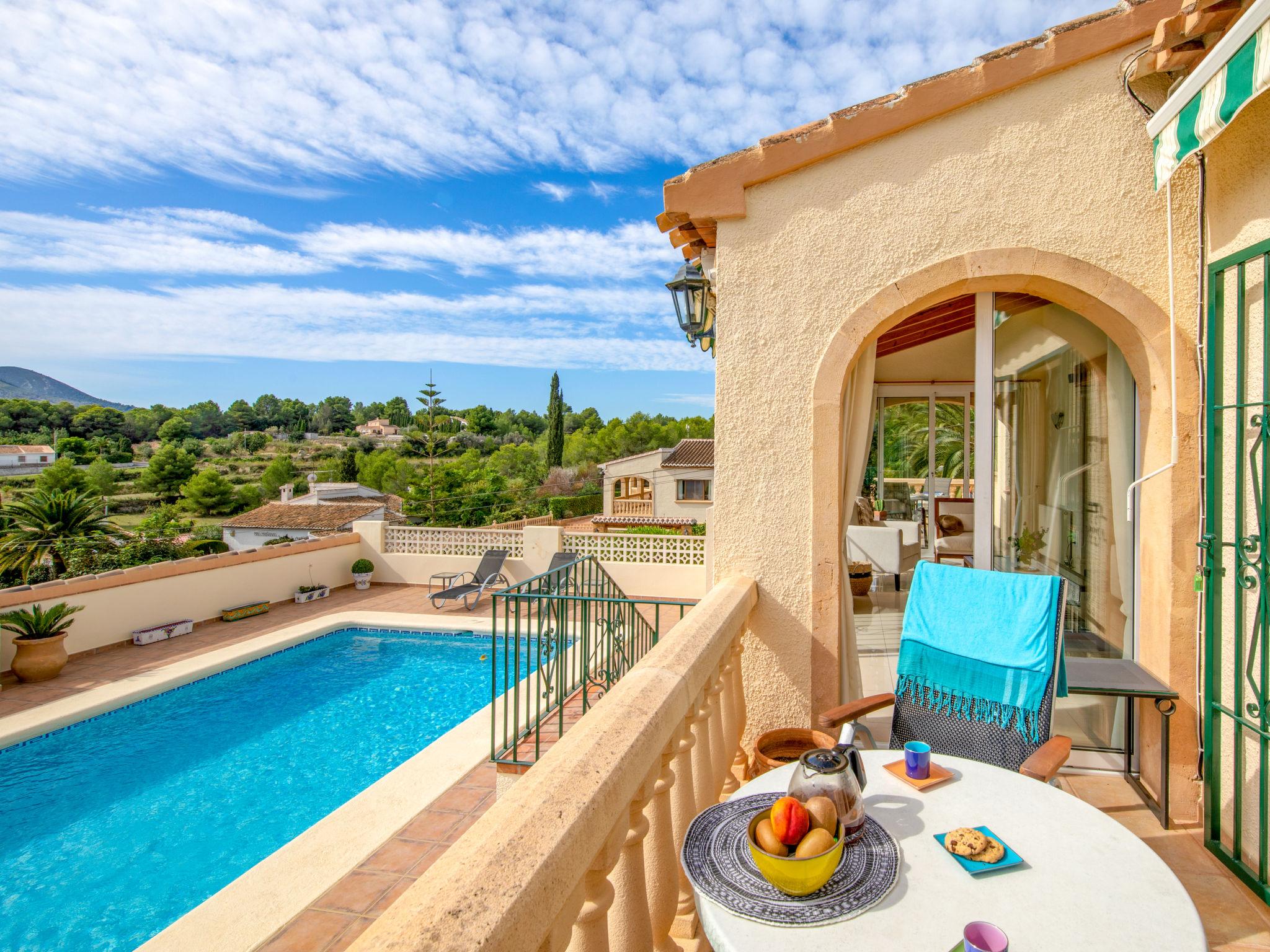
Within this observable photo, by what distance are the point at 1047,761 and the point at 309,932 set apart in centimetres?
340

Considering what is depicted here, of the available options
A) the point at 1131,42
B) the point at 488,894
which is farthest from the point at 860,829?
the point at 1131,42

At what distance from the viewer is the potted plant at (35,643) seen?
7723mm

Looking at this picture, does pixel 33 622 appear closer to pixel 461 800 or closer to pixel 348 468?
pixel 461 800

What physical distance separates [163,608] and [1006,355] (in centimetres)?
1138

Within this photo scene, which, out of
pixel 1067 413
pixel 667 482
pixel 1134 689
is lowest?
pixel 1134 689

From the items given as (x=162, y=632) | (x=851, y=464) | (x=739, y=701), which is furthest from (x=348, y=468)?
(x=739, y=701)

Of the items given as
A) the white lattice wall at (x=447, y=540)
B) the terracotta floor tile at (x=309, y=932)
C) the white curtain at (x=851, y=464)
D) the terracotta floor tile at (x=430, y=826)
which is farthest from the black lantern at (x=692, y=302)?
the white lattice wall at (x=447, y=540)

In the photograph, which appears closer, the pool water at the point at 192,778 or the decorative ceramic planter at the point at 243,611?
the pool water at the point at 192,778

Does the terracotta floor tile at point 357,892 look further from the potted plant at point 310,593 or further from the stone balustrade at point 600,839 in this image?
the potted plant at point 310,593

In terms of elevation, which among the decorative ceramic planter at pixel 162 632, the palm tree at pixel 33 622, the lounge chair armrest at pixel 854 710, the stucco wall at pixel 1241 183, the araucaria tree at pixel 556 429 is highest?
the araucaria tree at pixel 556 429

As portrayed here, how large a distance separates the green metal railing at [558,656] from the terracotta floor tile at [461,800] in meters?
0.29

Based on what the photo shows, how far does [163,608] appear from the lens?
9773 mm

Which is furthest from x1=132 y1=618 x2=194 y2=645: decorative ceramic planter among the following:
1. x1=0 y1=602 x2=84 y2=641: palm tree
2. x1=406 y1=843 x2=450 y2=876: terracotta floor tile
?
x1=406 y1=843 x2=450 y2=876: terracotta floor tile

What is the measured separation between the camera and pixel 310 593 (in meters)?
11.9
